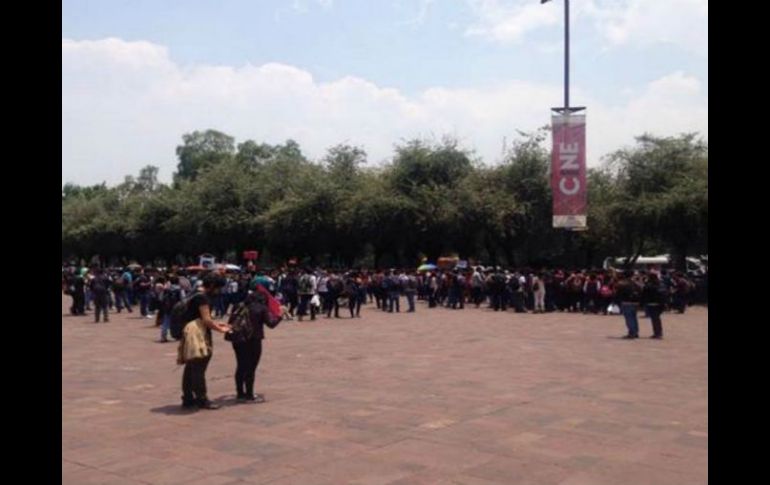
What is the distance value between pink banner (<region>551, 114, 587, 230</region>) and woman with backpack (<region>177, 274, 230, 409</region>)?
16819mm

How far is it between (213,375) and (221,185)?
38104 millimetres

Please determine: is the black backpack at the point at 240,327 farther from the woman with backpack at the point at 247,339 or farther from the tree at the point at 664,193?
the tree at the point at 664,193

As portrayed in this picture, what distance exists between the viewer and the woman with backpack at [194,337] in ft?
28.0

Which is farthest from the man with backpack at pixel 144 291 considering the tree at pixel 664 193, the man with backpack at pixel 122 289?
the tree at pixel 664 193

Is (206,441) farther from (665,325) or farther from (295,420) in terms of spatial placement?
(665,325)

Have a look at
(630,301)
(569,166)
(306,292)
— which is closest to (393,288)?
(306,292)

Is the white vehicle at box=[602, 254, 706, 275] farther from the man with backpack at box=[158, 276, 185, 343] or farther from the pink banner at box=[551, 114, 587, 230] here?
the man with backpack at box=[158, 276, 185, 343]

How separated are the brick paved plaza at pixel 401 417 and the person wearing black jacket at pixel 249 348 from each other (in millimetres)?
261

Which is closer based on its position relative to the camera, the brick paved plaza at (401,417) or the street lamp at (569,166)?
the brick paved plaza at (401,417)

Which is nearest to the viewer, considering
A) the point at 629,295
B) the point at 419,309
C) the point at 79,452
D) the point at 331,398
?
the point at 79,452

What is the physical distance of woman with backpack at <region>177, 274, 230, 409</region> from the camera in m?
8.55

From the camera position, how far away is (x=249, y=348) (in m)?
9.06
